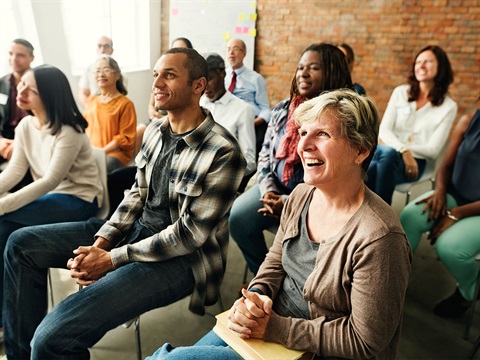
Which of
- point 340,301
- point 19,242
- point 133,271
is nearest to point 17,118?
point 19,242

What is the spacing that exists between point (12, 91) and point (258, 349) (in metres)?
2.80

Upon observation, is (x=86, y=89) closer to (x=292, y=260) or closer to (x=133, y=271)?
(x=133, y=271)

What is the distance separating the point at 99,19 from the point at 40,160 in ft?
9.35

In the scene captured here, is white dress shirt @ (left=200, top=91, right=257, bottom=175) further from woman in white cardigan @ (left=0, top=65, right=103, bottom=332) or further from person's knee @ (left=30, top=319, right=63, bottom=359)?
person's knee @ (left=30, top=319, right=63, bottom=359)

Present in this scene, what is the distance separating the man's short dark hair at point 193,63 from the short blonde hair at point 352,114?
0.62 m

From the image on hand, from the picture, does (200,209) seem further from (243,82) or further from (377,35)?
(377,35)

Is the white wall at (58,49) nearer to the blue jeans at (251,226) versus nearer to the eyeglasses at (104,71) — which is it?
the eyeglasses at (104,71)

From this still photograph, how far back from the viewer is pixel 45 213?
193cm

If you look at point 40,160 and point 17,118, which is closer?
point 40,160

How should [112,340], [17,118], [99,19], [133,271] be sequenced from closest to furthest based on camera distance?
1. [133,271]
2. [112,340]
3. [17,118]
4. [99,19]

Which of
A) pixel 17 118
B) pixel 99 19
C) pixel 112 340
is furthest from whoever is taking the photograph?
pixel 99 19

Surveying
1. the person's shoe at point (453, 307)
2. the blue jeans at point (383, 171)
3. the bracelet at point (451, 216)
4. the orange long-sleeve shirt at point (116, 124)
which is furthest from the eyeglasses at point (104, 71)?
the person's shoe at point (453, 307)

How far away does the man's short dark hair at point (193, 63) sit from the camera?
5.14 feet

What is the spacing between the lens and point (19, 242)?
158 cm
